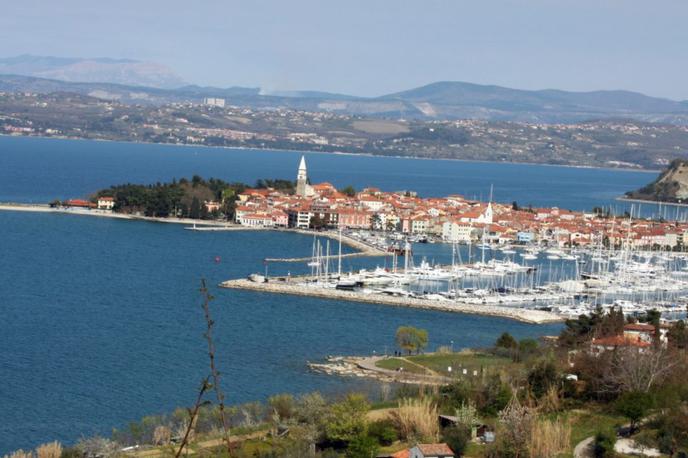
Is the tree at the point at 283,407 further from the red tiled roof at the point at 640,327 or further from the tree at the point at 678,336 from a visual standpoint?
the red tiled roof at the point at 640,327

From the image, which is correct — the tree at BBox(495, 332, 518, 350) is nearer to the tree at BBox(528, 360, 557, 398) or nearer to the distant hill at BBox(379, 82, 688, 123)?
the tree at BBox(528, 360, 557, 398)

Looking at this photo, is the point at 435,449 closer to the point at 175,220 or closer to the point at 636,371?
the point at 636,371

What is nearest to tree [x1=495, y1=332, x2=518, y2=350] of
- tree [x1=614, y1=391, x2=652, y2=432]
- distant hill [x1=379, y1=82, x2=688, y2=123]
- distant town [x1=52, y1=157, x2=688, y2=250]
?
tree [x1=614, y1=391, x2=652, y2=432]

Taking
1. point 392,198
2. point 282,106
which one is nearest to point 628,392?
point 392,198

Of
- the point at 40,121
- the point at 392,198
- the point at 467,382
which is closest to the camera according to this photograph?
the point at 467,382

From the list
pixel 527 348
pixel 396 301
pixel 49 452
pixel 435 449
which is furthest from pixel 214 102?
pixel 435 449

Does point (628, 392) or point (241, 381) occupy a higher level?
point (628, 392)

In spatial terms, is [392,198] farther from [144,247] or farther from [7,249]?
[7,249]

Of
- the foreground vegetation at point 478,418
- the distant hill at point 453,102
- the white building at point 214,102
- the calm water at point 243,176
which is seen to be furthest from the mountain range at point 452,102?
the foreground vegetation at point 478,418
